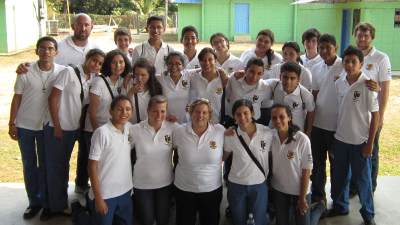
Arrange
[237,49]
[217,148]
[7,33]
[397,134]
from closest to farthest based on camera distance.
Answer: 1. [217,148]
2. [397,134]
3. [7,33]
4. [237,49]

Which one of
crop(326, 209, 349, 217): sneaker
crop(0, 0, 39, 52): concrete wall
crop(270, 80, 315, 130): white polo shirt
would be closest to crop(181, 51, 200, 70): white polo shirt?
crop(270, 80, 315, 130): white polo shirt

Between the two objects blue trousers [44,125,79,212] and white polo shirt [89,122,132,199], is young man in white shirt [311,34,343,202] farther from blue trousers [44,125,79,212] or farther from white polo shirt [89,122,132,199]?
blue trousers [44,125,79,212]

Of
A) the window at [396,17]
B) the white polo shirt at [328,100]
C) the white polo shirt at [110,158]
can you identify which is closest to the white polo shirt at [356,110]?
the white polo shirt at [328,100]

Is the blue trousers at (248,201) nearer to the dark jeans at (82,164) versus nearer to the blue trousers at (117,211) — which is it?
the blue trousers at (117,211)

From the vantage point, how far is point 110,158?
3559mm

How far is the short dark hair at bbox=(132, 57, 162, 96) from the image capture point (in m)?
4.01

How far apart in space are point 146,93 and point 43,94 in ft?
2.92

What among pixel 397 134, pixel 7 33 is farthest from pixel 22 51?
pixel 397 134

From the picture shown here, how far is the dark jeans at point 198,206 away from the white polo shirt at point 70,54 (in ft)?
5.71

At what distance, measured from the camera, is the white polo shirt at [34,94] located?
3.93 meters

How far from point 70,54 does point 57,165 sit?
1.20 meters

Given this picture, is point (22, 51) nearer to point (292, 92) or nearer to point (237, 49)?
point (237, 49)

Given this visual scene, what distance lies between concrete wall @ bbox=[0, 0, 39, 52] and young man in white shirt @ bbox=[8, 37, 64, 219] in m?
16.4

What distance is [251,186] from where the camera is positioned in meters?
3.71
